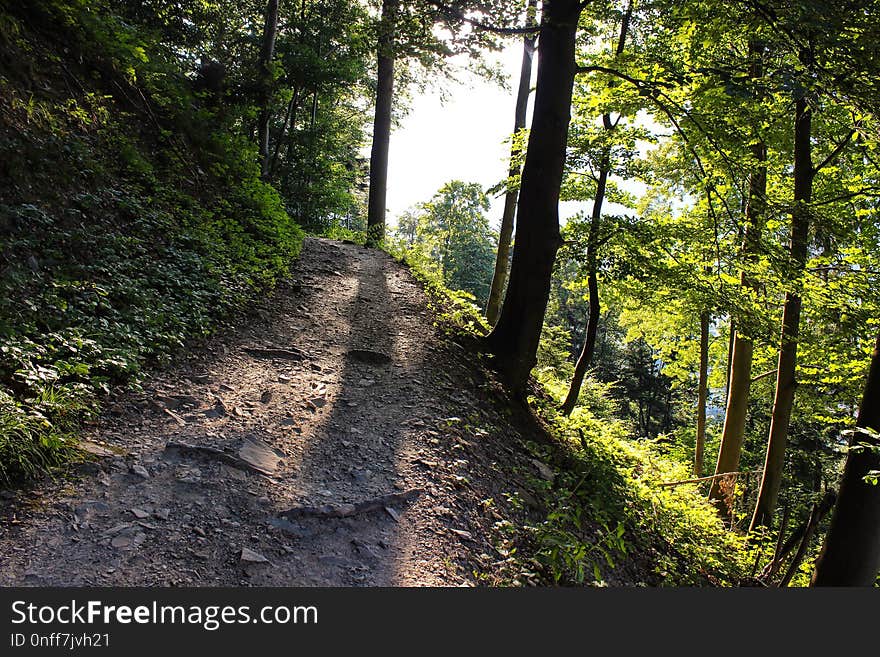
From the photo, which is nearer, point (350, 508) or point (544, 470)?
point (350, 508)

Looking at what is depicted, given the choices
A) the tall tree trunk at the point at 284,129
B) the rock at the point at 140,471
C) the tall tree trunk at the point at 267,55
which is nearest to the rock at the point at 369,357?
the rock at the point at 140,471

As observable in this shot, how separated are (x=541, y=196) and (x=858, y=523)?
445cm

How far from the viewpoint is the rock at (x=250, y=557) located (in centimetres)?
292

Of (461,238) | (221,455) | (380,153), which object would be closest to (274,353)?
(221,455)

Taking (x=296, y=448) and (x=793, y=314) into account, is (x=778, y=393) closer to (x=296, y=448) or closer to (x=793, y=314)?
(x=793, y=314)

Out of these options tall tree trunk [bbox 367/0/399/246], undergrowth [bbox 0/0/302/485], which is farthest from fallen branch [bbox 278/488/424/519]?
tall tree trunk [bbox 367/0/399/246]

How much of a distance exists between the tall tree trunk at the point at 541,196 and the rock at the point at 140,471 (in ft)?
14.1

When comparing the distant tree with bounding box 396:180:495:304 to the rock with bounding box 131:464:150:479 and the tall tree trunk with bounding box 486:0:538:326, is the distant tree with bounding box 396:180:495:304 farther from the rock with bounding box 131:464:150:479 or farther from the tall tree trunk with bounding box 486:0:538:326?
the rock with bounding box 131:464:150:479

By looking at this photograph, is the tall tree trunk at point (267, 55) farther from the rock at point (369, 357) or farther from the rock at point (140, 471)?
the rock at point (140, 471)

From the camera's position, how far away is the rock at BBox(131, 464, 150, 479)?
3423mm

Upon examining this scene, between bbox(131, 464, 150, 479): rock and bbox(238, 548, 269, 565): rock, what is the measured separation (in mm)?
986

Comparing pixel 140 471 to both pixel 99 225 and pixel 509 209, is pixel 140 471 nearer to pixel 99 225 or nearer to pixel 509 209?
pixel 99 225

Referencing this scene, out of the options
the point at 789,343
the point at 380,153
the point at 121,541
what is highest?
the point at 380,153

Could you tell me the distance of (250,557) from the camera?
9.67ft
